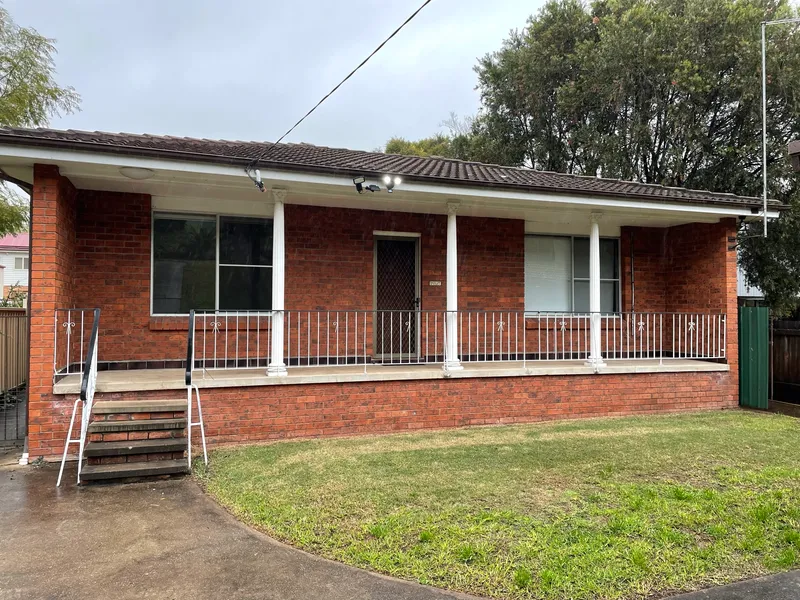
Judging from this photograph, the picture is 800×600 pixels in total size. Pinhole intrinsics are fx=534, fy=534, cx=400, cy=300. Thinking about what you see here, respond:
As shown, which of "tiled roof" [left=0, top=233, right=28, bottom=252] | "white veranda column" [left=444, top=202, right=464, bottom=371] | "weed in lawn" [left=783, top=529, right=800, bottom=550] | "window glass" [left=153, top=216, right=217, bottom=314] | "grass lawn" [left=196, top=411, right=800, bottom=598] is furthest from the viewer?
"tiled roof" [left=0, top=233, right=28, bottom=252]

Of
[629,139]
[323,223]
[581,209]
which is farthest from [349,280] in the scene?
[629,139]

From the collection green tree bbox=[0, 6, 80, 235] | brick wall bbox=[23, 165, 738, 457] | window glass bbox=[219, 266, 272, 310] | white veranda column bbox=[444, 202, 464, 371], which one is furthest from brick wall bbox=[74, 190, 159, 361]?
green tree bbox=[0, 6, 80, 235]

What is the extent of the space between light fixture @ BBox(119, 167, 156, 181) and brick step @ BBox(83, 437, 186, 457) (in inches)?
118

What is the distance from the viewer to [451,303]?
7.62 metres

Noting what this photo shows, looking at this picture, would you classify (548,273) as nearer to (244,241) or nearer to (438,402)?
(438,402)

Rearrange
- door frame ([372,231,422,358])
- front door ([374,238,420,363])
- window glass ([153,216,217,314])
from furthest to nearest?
front door ([374,238,420,363]) → door frame ([372,231,422,358]) → window glass ([153,216,217,314])

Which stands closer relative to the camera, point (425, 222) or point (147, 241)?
point (147, 241)

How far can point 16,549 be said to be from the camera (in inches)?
141

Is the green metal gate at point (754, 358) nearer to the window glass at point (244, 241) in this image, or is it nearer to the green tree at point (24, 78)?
the window glass at point (244, 241)

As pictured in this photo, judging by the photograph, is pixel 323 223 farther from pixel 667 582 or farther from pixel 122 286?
pixel 667 582

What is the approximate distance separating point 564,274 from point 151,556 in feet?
26.5

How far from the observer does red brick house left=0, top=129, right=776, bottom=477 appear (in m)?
5.87

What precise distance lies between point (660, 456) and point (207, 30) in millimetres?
8730

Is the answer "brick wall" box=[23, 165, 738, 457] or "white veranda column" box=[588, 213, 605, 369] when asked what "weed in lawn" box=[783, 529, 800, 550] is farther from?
"white veranda column" box=[588, 213, 605, 369]
